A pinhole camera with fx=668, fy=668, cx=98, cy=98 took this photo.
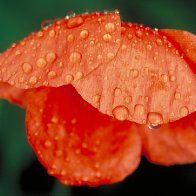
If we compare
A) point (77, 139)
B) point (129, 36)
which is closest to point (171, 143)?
point (77, 139)

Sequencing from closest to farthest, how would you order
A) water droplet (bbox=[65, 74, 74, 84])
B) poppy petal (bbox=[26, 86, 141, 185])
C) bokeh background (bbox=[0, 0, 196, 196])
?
water droplet (bbox=[65, 74, 74, 84]) → poppy petal (bbox=[26, 86, 141, 185]) → bokeh background (bbox=[0, 0, 196, 196])

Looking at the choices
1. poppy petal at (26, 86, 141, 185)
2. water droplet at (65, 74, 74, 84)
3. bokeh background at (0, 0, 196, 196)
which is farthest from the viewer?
bokeh background at (0, 0, 196, 196)

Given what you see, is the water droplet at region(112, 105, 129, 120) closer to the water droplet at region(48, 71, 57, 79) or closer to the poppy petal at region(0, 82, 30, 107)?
the water droplet at region(48, 71, 57, 79)

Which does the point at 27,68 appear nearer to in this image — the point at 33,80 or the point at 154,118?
the point at 33,80

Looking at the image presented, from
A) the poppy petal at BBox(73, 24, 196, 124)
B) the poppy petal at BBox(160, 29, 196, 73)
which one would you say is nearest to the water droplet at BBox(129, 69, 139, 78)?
the poppy petal at BBox(73, 24, 196, 124)

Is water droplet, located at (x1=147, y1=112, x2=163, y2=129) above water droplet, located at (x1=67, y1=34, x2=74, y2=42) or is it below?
below

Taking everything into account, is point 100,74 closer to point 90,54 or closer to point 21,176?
point 90,54

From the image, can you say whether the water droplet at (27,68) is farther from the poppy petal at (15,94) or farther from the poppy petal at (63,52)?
the poppy petal at (15,94)
